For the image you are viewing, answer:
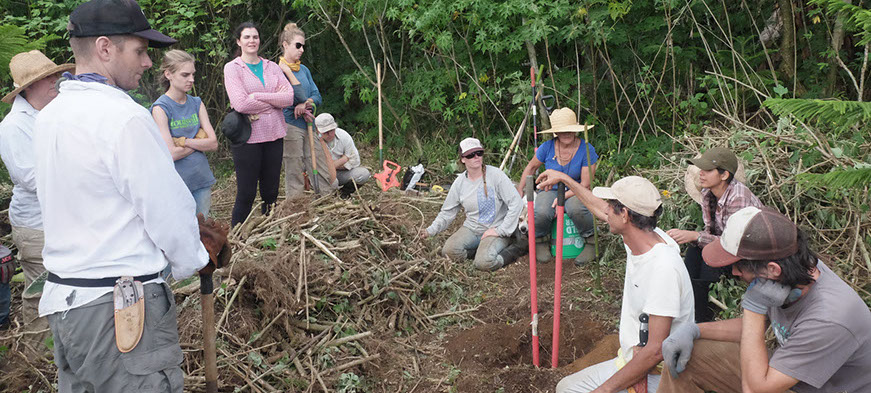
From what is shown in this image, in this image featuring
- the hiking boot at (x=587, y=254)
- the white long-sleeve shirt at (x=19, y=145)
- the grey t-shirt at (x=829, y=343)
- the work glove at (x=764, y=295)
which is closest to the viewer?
the grey t-shirt at (x=829, y=343)

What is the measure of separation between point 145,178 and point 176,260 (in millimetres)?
331

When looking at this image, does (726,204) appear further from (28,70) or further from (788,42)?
(28,70)

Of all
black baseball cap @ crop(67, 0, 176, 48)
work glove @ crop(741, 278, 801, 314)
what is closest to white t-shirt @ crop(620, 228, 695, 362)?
work glove @ crop(741, 278, 801, 314)

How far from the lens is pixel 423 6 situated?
7.94 metres

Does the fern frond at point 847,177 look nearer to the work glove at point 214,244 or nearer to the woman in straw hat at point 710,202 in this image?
the woman in straw hat at point 710,202

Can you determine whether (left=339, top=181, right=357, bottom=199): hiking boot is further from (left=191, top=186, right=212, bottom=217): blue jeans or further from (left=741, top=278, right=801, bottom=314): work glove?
(left=741, top=278, right=801, bottom=314): work glove

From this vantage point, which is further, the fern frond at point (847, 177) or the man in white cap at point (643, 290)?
the man in white cap at point (643, 290)

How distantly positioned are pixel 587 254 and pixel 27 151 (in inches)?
169

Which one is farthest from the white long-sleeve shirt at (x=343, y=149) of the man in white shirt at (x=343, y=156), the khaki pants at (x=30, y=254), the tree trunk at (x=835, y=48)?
the tree trunk at (x=835, y=48)

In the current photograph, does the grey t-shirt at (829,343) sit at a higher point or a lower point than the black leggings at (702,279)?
higher

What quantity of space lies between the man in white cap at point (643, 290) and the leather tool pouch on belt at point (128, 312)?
2015mm

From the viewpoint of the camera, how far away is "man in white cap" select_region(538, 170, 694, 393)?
287cm

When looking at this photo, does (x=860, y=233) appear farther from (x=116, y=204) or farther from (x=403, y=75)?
(x=403, y=75)

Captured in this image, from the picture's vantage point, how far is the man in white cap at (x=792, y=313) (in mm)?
2355
